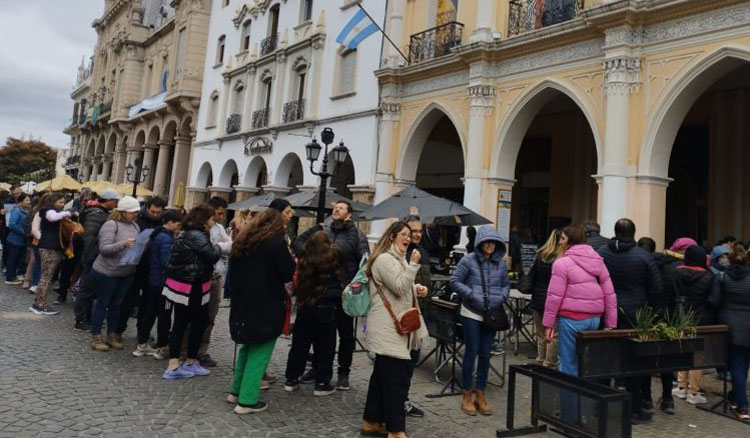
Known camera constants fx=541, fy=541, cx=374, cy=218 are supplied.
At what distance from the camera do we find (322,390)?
5.50 meters

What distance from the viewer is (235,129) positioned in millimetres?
24375

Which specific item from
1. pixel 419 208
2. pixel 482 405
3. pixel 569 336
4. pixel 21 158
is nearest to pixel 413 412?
pixel 482 405

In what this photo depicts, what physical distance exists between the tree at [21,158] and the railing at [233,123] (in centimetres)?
4946

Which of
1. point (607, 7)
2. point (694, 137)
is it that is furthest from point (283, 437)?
point (694, 137)

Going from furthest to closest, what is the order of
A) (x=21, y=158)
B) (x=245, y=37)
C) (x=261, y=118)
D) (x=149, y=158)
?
(x=21, y=158), (x=149, y=158), (x=245, y=37), (x=261, y=118)

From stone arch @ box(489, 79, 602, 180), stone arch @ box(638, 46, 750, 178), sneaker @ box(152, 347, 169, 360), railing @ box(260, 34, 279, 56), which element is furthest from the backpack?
railing @ box(260, 34, 279, 56)

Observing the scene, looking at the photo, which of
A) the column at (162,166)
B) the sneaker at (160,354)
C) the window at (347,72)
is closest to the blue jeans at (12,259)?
the sneaker at (160,354)

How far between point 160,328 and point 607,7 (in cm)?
984

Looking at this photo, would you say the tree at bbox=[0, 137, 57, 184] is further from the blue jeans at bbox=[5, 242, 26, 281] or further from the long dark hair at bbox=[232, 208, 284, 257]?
the long dark hair at bbox=[232, 208, 284, 257]

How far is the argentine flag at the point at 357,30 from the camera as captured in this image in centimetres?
1641

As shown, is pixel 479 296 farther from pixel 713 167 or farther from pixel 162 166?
pixel 162 166

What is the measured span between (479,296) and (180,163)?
2683 centimetres

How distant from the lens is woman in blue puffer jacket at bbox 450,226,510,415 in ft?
17.2

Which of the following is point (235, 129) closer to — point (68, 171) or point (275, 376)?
point (275, 376)
